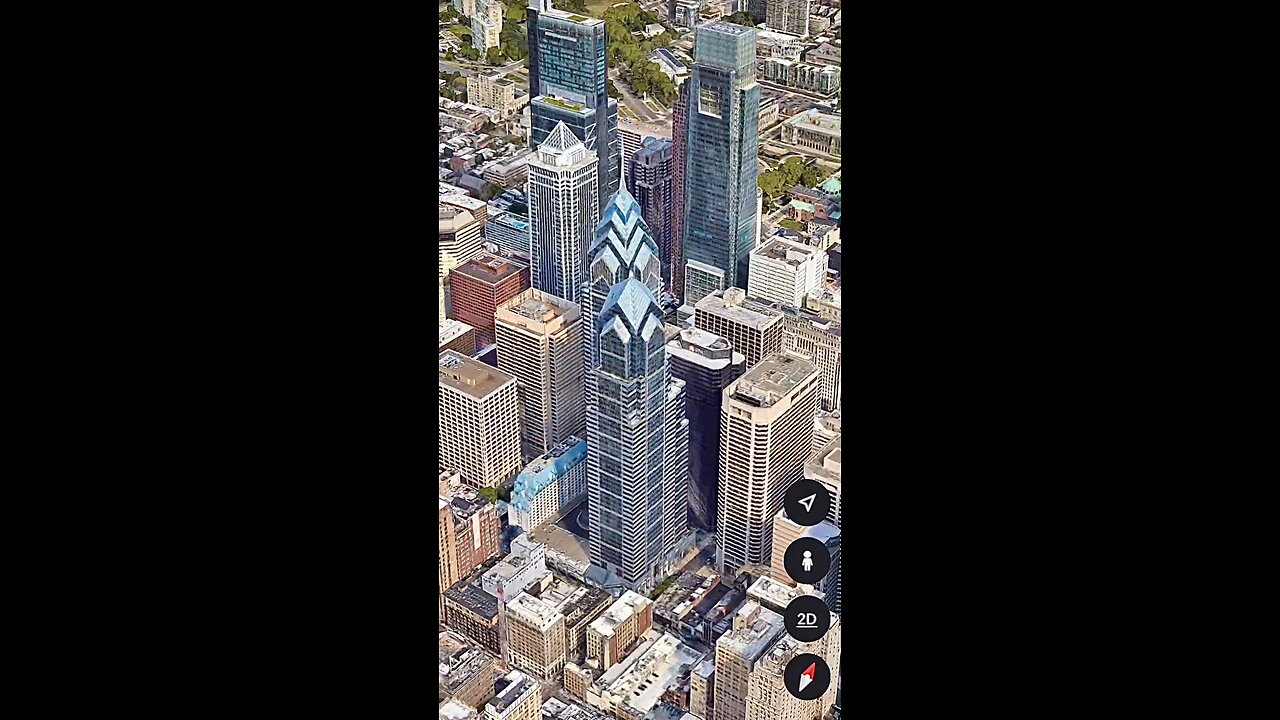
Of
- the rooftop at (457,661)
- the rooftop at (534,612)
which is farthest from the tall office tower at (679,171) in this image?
the rooftop at (457,661)

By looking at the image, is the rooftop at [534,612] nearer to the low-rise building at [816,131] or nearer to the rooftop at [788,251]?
the rooftop at [788,251]

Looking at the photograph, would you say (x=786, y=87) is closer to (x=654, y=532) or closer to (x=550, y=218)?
(x=550, y=218)

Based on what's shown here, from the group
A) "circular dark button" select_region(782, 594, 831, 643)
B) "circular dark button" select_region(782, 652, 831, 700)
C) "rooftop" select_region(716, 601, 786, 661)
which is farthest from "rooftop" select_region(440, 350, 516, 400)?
"circular dark button" select_region(782, 652, 831, 700)

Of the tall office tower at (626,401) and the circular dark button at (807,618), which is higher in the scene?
the tall office tower at (626,401)

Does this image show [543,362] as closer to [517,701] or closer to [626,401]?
[626,401]

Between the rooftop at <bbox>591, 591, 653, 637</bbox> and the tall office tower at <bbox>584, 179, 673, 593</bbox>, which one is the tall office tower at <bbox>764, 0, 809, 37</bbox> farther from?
the rooftop at <bbox>591, 591, 653, 637</bbox>
